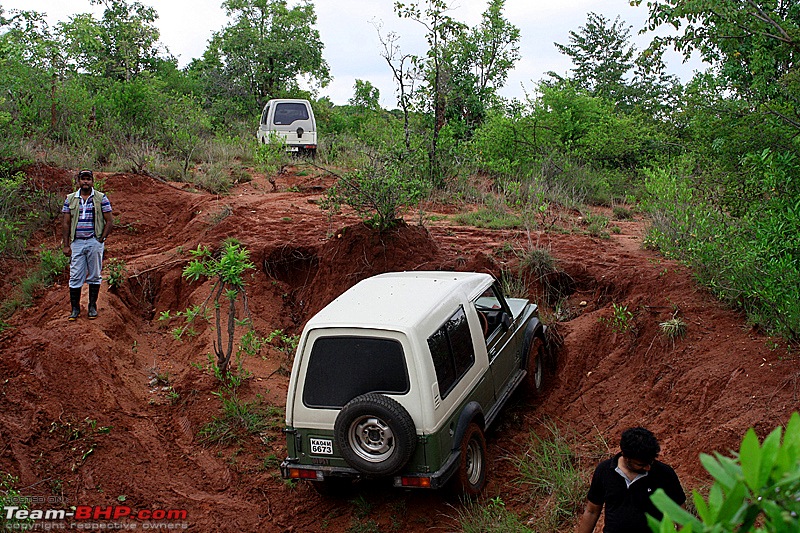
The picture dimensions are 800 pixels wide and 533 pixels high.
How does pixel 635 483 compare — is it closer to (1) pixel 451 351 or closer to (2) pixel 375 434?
(2) pixel 375 434

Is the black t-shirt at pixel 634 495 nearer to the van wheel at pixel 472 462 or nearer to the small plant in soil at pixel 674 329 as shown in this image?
the van wheel at pixel 472 462

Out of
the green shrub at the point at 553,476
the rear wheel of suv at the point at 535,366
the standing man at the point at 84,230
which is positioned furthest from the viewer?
the standing man at the point at 84,230

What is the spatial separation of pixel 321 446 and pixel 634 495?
2460 millimetres

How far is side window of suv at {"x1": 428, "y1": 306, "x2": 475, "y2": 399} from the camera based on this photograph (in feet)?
17.9

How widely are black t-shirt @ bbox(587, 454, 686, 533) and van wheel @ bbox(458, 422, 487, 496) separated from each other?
173 centimetres

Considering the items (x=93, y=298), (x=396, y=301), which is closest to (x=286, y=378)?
(x=93, y=298)

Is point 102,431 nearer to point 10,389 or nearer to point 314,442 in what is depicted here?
point 10,389

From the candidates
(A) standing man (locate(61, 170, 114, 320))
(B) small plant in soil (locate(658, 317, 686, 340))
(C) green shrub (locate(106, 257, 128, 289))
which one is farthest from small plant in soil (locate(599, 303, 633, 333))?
(C) green shrub (locate(106, 257, 128, 289))

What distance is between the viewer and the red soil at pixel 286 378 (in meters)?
5.75

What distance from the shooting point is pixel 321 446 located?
17.6 feet

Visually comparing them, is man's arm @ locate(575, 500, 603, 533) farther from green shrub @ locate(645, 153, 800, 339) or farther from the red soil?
green shrub @ locate(645, 153, 800, 339)

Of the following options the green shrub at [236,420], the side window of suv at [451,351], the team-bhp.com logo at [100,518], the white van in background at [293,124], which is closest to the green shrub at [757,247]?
the side window of suv at [451,351]

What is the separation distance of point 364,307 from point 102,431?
2908mm

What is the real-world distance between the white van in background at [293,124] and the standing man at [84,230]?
10.3m
